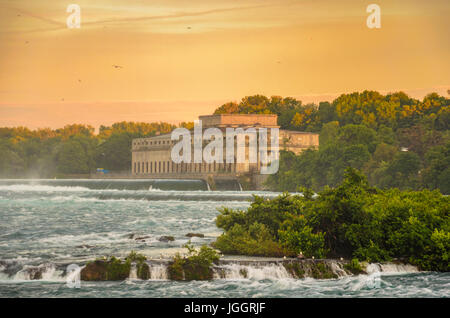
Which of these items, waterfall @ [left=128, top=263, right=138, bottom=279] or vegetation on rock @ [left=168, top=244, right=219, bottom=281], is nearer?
vegetation on rock @ [left=168, top=244, right=219, bottom=281]

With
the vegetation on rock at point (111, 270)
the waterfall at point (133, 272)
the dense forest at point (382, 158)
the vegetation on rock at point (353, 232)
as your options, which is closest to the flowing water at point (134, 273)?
the waterfall at point (133, 272)

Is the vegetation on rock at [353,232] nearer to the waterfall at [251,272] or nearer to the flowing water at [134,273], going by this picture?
the flowing water at [134,273]

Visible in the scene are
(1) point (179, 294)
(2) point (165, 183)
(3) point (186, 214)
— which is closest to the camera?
(1) point (179, 294)

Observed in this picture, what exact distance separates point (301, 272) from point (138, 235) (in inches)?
694

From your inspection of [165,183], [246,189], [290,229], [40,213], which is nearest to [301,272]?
[290,229]

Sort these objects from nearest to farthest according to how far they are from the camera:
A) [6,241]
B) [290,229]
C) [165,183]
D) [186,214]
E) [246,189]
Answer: [290,229] → [6,241] → [186,214] → [165,183] → [246,189]

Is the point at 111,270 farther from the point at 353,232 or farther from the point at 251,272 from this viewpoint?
the point at 353,232

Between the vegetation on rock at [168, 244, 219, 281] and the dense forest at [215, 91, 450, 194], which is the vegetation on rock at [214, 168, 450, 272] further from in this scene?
the dense forest at [215, 91, 450, 194]

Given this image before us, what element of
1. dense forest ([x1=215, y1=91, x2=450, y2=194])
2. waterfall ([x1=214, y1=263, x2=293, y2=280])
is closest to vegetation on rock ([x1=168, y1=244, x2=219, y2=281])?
waterfall ([x1=214, y1=263, x2=293, y2=280])

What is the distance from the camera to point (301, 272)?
32656 millimetres

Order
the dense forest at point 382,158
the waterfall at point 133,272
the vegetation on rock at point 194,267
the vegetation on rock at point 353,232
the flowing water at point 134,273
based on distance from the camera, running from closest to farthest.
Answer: the flowing water at point 134,273, the vegetation on rock at point 194,267, the waterfall at point 133,272, the vegetation on rock at point 353,232, the dense forest at point 382,158

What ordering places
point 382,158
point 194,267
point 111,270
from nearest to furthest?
point 111,270 < point 194,267 < point 382,158

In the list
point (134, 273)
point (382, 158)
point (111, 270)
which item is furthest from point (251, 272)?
point (382, 158)
